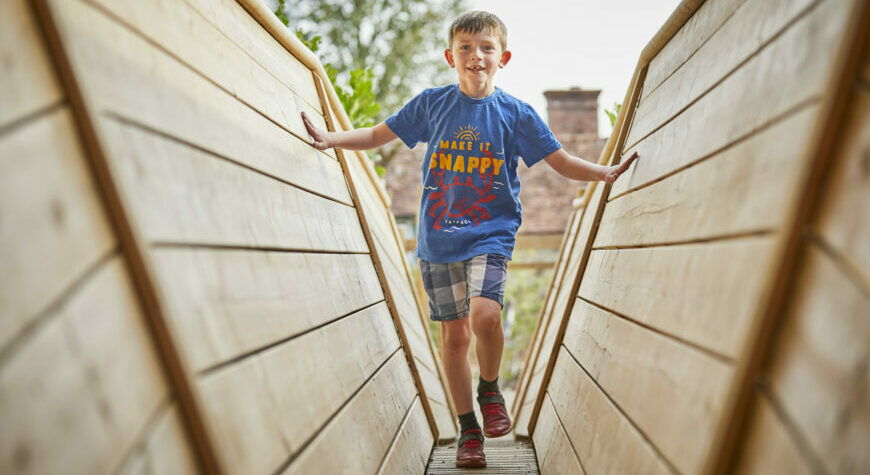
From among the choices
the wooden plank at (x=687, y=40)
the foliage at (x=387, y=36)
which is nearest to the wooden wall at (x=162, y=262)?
the wooden plank at (x=687, y=40)

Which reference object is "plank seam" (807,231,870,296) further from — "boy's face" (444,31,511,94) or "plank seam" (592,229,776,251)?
"boy's face" (444,31,511,94)

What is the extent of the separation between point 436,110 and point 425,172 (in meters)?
0.22

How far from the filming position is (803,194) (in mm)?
732

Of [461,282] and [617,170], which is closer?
[617,170]

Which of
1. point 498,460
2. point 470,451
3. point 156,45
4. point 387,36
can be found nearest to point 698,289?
point 156,45

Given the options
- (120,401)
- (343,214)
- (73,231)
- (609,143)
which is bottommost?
(120,401)

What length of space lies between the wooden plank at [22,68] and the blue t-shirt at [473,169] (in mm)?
1539

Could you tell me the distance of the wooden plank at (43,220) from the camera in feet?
1.85

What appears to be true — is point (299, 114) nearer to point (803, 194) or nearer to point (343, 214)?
point (343, 214)

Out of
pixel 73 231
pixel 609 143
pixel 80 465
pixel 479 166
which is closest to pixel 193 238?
Answer: pixel 73 231

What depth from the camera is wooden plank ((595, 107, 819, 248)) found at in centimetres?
78

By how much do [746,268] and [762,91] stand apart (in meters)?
0.29

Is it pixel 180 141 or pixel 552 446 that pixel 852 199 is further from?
pixel 552 446

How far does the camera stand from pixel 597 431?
1413 millimetres
